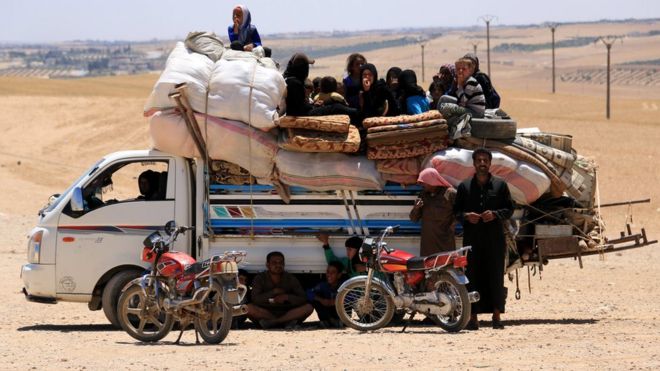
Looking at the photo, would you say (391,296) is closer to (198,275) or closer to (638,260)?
(198,275)

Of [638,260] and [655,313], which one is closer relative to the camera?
[655,313]

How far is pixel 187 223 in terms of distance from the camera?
12852 millimetres

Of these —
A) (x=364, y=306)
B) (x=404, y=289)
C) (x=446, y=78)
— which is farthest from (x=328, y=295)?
(x=446, y=78)

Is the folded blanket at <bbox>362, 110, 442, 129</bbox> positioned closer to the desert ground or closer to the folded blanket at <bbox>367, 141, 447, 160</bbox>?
the folded blanket at <bbox>367, 141, 447, 160</bbox>

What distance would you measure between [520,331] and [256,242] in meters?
2.66

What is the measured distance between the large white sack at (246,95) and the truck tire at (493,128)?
6.21ft

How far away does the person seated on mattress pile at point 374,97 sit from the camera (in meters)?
12.9

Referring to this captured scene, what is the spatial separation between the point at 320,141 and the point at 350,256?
1.13 metres

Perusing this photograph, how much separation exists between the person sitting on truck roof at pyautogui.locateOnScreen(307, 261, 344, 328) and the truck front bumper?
2.47m

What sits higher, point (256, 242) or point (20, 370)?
point (256, 242)

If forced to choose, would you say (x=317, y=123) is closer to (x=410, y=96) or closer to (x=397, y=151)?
(x=397, y=151)

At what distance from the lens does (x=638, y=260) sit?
770 inches

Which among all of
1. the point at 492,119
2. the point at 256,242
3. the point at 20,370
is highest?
the point at 492,119

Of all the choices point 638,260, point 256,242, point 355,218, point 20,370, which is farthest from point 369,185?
point 638,260
